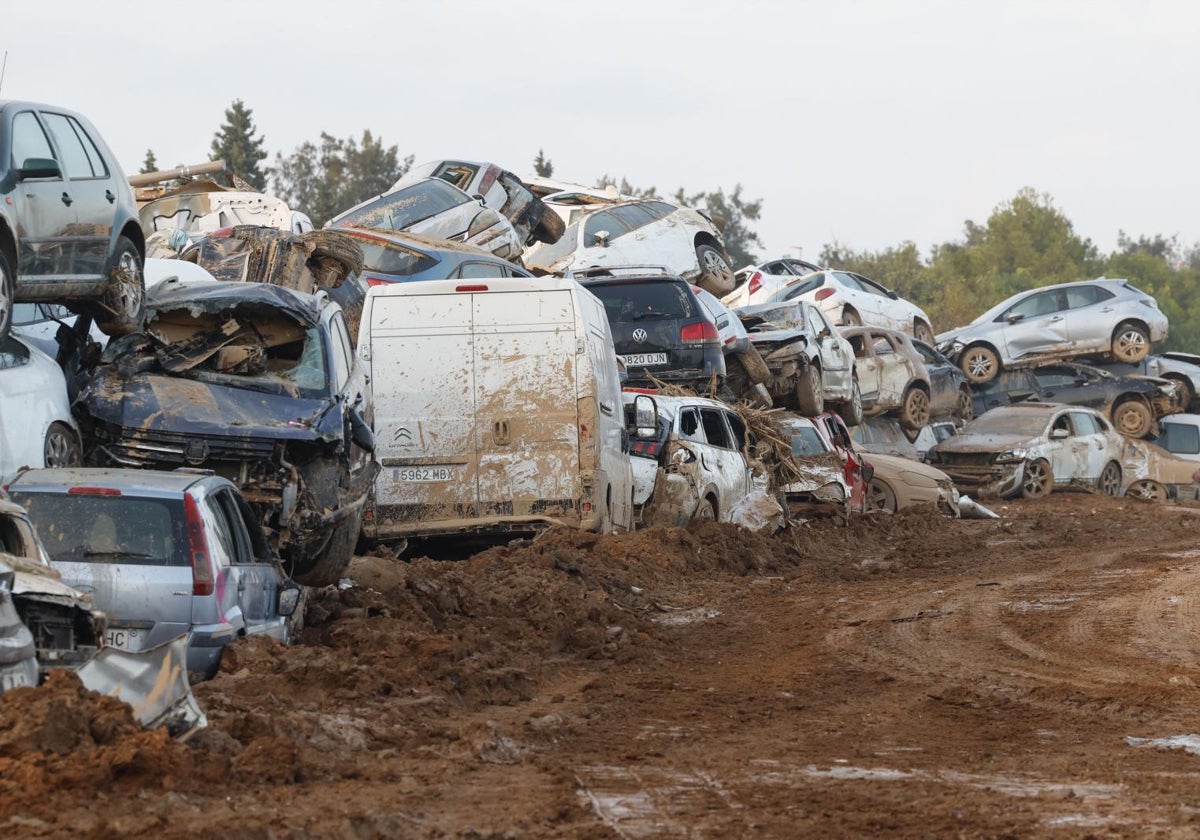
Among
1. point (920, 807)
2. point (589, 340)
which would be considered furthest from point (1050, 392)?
point (920, 807)

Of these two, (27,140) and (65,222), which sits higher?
(27,140)

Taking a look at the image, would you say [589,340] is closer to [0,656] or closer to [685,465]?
[685,465]

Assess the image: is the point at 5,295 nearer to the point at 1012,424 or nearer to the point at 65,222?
the point at 65,222

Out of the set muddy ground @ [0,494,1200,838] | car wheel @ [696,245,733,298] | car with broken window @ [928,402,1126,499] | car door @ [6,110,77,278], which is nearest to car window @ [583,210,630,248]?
car wheel @ [696,245,733,298]

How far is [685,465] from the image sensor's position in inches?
702

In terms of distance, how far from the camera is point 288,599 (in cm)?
975

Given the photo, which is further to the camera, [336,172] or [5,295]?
[336,172]

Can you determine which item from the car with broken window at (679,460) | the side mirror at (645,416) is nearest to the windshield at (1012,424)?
the car with broken window at (679,460)

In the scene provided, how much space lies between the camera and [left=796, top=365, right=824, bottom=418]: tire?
23516 mm

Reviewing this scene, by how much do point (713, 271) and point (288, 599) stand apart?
19328 mm

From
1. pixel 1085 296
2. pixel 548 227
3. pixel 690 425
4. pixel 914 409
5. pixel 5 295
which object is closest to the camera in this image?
pixel 5 295

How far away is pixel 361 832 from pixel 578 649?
5.64 metres

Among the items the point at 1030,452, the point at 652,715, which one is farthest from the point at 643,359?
the point at 652,715

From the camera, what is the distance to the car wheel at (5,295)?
10.2 m
